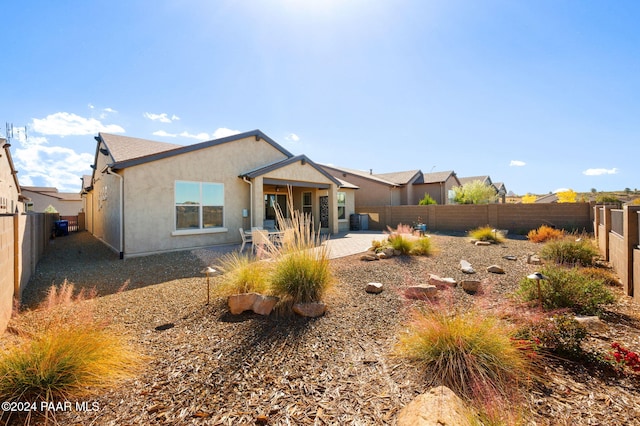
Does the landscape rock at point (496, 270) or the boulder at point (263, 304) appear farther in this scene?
the landscape rock at point (496, 270)

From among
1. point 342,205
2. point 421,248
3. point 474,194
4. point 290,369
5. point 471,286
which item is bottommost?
point 290,369

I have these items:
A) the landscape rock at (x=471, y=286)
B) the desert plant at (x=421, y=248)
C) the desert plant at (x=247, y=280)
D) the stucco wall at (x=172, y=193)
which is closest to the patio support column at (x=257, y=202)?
the stucco wall at (x=172, y=193)

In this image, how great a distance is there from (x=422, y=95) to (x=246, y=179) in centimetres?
789

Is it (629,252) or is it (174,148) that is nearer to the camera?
(629,252)

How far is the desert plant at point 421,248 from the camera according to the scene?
820 cm

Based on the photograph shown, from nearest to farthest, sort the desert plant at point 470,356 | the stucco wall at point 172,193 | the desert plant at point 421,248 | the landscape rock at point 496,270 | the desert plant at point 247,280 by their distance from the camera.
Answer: the desert plant at point 470,356, the desert plant at point 247,280, the landscape rock at point 496,270, the desert plant at point 421,248, the stucco wall at point 172,193

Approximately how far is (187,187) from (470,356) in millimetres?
9917

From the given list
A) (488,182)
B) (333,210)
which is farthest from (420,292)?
(488,182)

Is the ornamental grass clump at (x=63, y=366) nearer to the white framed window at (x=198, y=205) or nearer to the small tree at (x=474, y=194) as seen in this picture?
the white framed window at (x=198, y=205)

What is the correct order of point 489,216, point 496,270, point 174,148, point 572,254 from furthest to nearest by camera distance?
point 489,216, point 174,148, point 572,254, point 496,270

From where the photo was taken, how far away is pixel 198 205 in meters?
10.2

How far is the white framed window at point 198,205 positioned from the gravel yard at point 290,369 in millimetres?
4771

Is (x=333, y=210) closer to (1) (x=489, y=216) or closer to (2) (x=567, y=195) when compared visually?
(1) (x=489, y=216)

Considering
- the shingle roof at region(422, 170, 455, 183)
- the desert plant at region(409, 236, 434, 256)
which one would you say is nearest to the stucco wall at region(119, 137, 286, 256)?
the desert plant at region(409, 236, 434, 256)
